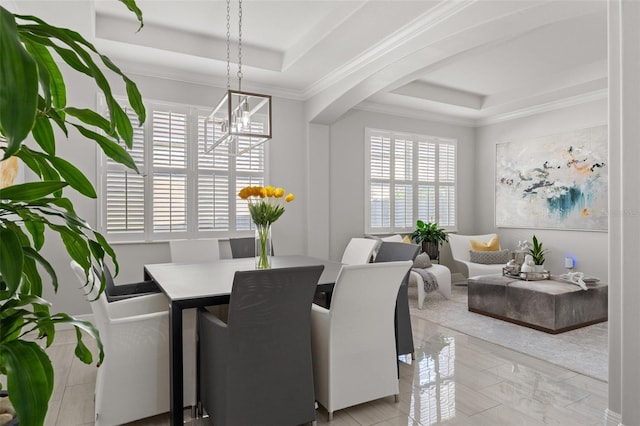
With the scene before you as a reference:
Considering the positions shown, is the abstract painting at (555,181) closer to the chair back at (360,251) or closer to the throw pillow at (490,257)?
the throw pillow at (490,257)

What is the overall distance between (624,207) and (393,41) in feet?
8.14

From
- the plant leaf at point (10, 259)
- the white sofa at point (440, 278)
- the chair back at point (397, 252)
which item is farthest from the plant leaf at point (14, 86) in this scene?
the white sofa at point (440, 278)

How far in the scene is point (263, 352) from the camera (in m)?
1.97

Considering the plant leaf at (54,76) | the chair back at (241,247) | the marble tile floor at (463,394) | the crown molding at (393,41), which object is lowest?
the marble tile floor at (463,394)

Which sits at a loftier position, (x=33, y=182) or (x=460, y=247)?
Result: (x=33, y=182)

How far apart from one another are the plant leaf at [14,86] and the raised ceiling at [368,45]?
10.2 feet

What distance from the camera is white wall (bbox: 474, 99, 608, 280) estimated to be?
5.45 metres

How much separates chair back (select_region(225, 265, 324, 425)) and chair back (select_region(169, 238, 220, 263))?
203 centimetres

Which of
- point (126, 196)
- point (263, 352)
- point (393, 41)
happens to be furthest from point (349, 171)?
point (263, 352)

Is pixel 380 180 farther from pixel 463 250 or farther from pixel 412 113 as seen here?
pixel 463 250

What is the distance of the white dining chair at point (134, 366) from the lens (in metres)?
2.09

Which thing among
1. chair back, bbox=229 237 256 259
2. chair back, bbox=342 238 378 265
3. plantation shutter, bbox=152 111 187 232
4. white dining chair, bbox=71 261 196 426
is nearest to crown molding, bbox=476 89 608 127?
chair back, bbox=342 238 378 265

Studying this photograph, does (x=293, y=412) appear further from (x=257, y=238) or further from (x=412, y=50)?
(x=412, y=50)

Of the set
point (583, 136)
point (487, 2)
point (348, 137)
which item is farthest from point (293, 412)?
point (583, 136)
